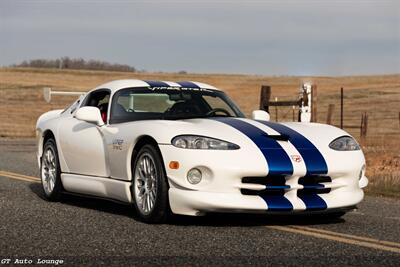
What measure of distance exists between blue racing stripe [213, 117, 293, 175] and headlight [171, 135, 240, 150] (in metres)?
0.25

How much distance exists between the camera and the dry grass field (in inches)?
867

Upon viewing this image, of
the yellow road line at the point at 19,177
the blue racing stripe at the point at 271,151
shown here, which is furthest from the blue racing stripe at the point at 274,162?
the yellow road line at the point at 19,177

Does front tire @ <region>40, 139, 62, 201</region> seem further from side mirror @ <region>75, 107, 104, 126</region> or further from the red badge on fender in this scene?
the red badge on fender

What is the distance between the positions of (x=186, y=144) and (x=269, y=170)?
744 millimetres

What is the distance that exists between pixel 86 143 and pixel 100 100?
0.87 metres

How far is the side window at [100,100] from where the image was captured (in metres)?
8.61

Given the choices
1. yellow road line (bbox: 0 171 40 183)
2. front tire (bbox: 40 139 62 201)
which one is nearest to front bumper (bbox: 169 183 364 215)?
front tire (bbox: 40 139 62 201)

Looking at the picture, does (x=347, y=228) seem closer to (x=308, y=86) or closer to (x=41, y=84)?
(x=308, y=86)

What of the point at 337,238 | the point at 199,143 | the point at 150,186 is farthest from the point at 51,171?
the point at 337,238

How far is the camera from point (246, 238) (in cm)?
591

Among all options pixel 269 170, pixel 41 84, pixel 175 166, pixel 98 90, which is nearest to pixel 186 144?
pixel 175 166

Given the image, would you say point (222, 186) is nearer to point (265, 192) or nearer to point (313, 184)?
point (265, 192)

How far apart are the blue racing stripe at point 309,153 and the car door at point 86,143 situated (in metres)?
1.88

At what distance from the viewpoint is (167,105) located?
791 centimetres
